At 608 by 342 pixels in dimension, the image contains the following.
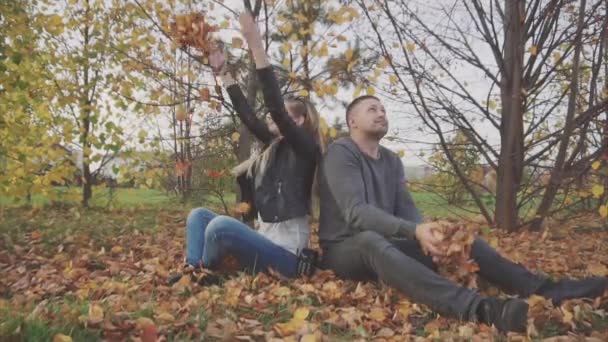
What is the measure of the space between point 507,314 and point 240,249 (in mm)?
1448

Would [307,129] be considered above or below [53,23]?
below

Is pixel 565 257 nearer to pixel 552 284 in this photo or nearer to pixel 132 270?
pixel 552 284

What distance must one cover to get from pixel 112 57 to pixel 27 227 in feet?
8.43

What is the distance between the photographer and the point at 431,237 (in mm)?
2371

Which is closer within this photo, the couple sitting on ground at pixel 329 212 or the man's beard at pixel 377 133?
the couple sitting on ground at pixel 329 212

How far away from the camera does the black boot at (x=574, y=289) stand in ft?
8.05

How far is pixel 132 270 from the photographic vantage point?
3639mm

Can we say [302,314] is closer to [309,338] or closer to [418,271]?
[309,338]

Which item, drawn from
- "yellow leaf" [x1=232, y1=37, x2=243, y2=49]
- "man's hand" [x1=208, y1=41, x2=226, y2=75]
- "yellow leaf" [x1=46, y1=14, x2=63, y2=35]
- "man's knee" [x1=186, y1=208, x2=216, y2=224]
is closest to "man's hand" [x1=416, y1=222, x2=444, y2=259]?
"man's knee" [x1=186, y1=208, x2=216, y2=224]

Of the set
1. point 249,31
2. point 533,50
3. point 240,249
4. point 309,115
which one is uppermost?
point 533,50

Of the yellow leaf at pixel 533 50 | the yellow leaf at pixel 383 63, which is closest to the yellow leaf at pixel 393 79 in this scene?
the yellow leaf at pixel 383 63

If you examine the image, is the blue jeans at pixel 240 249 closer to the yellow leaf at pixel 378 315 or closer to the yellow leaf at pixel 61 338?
the yellow leaf at pixel 378 315

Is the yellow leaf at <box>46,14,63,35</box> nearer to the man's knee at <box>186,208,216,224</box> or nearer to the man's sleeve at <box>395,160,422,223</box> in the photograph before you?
the man's knee at <box>186,208,216,224</box>

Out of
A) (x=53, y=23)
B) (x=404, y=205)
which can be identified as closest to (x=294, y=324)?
(x=404, y=205)
